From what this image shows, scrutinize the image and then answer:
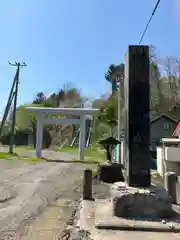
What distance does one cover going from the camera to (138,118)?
7.05 metres

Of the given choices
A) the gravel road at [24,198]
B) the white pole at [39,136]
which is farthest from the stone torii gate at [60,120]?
the gravel road at [24,198]

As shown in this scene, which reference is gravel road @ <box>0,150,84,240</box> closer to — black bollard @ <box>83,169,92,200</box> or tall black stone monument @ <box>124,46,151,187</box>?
black bollard @ <box>83,169,92,200</box>

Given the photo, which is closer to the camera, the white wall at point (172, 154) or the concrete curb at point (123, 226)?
the concrete curb at point (123, 226)

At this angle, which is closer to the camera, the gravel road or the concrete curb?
the concrete curb

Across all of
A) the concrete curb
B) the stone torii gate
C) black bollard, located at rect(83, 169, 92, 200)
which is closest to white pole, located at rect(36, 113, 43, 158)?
the stone torii gate

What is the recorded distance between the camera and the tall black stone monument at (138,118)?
22.8 feet

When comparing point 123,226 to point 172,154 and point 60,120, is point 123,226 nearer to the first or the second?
point 172,154

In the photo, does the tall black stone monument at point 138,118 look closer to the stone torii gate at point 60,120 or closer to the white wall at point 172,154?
the white wall at point 172,154

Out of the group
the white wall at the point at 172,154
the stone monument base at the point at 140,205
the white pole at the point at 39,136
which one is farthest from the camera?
the white pole at the point at 39,136

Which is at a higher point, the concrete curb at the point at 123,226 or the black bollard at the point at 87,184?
the black bollard at the point at 87,184

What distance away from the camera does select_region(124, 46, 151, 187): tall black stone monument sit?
6957mm

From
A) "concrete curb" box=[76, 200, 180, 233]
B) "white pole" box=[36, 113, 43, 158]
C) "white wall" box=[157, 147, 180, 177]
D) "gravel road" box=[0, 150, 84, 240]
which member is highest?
"white pole" box=[36, 113, 43, 158]

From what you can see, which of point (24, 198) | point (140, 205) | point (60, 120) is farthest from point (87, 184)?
point (60, 120)

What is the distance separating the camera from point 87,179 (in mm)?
8711
